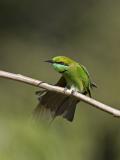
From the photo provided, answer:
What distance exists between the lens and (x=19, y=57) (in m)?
2.89

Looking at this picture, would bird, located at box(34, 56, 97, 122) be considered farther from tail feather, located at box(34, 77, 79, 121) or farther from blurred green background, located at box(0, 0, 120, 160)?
blurred green background, located at box(0, 0, 120, 160)

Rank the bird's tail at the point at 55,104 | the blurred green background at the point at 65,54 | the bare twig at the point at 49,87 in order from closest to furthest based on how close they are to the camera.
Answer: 1. the bare twig at the point at 49,87
2. the bird's tail at the point at 55,104
3. the blurred green background at the point at 65,54

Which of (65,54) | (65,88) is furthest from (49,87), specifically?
(65,54)

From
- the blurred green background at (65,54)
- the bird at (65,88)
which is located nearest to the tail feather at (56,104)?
the bird at (65,88)

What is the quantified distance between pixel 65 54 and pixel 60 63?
68.2 inches

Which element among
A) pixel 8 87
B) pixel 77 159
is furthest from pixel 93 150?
pixel 8 87

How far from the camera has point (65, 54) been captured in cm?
284

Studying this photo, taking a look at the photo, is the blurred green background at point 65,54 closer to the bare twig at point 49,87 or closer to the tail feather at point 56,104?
the tail feather at point 56,104

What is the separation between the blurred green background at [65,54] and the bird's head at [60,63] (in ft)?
5.05

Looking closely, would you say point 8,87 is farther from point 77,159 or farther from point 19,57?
point 77,159

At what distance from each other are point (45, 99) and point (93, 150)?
5.66ft

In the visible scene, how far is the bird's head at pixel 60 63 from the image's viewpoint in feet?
3.61

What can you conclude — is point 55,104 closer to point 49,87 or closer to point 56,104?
point 56,104

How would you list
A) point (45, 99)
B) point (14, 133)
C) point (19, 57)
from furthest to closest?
point (19, 57)
point (14, 133)
point (45, 99)
